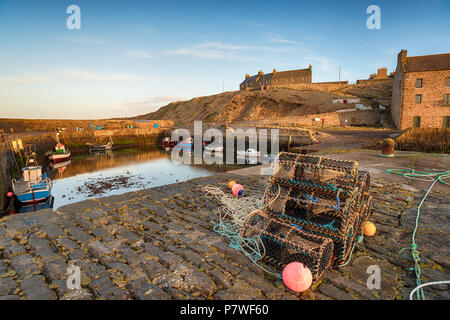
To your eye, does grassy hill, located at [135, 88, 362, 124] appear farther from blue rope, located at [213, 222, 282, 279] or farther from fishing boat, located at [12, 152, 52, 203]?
blue rope, located at [213, 222, 282, 279]

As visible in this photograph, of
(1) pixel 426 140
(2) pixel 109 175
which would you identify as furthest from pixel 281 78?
(1) pixel 426 140

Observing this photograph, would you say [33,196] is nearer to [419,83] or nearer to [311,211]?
[311,211]

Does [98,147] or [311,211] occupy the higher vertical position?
[311,211]

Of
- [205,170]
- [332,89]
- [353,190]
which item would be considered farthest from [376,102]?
[353,190]

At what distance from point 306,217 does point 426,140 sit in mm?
14066

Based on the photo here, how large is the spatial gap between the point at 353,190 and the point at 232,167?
2490 centimetres

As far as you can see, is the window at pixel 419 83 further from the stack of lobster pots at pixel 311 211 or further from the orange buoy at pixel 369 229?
the orange buoy at pixel 369 229

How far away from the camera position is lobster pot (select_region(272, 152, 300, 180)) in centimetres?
466

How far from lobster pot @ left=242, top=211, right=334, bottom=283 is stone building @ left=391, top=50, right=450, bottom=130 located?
37.0 m

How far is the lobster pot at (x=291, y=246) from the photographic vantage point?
131 inches

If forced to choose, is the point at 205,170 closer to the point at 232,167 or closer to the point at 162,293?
the point at 232,167

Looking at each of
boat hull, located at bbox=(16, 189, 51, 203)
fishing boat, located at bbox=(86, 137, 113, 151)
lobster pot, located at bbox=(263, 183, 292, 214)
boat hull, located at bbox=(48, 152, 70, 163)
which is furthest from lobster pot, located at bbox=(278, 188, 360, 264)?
fishing boat, located at bbox=(86, 137, 113, 151)

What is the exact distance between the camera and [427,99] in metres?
31.8

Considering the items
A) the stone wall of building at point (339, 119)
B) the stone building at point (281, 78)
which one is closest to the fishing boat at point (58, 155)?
the stone wall of building at point (339, 119)
